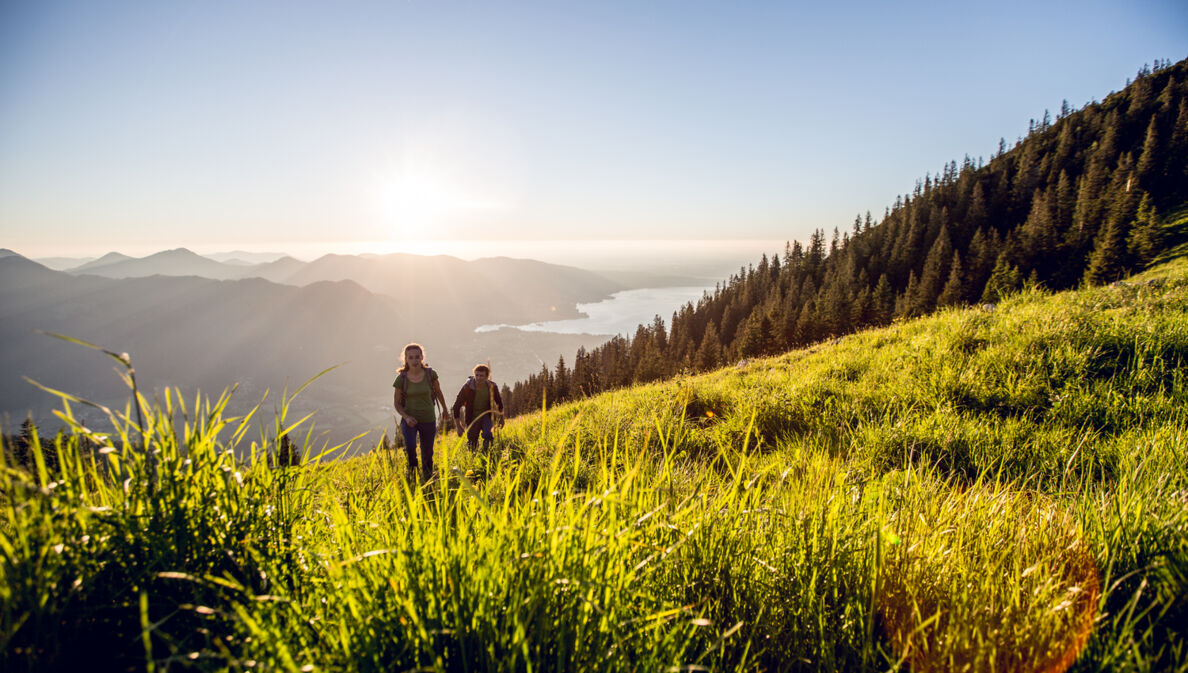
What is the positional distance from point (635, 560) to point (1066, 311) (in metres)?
8.08

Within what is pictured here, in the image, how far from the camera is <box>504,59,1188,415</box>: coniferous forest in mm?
70250

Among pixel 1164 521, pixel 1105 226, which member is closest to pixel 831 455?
pixel 1164 521

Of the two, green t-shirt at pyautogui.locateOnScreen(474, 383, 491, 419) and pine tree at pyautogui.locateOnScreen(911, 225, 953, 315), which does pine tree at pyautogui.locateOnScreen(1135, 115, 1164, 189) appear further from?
green t-shirt at pyautogui.locateOnScreen(474, 383, 491, 419)

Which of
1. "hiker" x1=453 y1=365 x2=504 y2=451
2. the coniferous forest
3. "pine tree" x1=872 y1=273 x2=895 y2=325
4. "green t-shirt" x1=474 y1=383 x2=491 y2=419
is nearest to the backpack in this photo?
"hiker" x1=453 y1=365 x2=504 y2=451

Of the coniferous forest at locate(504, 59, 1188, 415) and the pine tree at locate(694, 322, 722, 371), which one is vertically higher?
the coniferous forest at locate(504, 59, 1188, 415)

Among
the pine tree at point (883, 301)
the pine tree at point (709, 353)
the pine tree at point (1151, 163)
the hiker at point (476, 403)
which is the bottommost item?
the pine tree at point (709, 353)

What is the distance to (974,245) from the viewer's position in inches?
3216

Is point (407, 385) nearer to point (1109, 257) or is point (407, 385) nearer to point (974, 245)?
point (1109, 257)

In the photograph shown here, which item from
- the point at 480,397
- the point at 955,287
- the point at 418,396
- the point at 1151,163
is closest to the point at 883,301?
the point at 955,287

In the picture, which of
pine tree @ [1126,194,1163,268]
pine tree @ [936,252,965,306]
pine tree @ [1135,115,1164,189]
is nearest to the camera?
pine tree @ [1126,194,1163,268]

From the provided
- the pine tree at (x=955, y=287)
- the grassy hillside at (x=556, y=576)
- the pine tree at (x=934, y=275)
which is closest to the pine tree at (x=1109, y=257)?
the pine tree at (x=955, y=287)

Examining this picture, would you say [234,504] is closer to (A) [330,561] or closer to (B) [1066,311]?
A: (A) [330,561]

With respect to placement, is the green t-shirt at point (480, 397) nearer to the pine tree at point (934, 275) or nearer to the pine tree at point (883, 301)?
the pine tree at point (883, 301)

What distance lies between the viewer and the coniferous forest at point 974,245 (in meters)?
70.2
